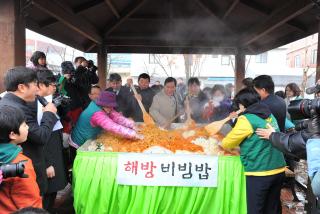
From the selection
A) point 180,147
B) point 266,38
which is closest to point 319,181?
point 180,147

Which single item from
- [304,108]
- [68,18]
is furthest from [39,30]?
[304,108]

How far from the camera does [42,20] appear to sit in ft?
19.2

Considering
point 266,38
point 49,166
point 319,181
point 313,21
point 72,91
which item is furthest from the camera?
point 266,38

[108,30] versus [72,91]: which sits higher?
[108,30]

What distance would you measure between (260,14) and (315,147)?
197 inches

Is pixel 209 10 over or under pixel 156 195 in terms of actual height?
over

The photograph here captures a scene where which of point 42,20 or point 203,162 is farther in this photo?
point 42,20

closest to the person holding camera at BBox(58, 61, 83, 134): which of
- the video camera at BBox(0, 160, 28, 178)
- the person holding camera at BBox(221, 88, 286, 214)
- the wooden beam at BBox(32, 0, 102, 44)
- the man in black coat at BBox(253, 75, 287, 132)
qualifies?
the wooden beam at BBox(32, 0, 102, 44)

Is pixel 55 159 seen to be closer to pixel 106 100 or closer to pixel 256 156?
pixel 106 100

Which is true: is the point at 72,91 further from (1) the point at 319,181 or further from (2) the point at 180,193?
(1) the point at 319,181

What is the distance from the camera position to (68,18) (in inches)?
210

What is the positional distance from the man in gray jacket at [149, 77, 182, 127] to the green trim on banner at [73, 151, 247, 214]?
2058mm

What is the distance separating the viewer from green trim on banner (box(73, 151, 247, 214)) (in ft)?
11.2

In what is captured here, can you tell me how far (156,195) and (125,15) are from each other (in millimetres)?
5010
